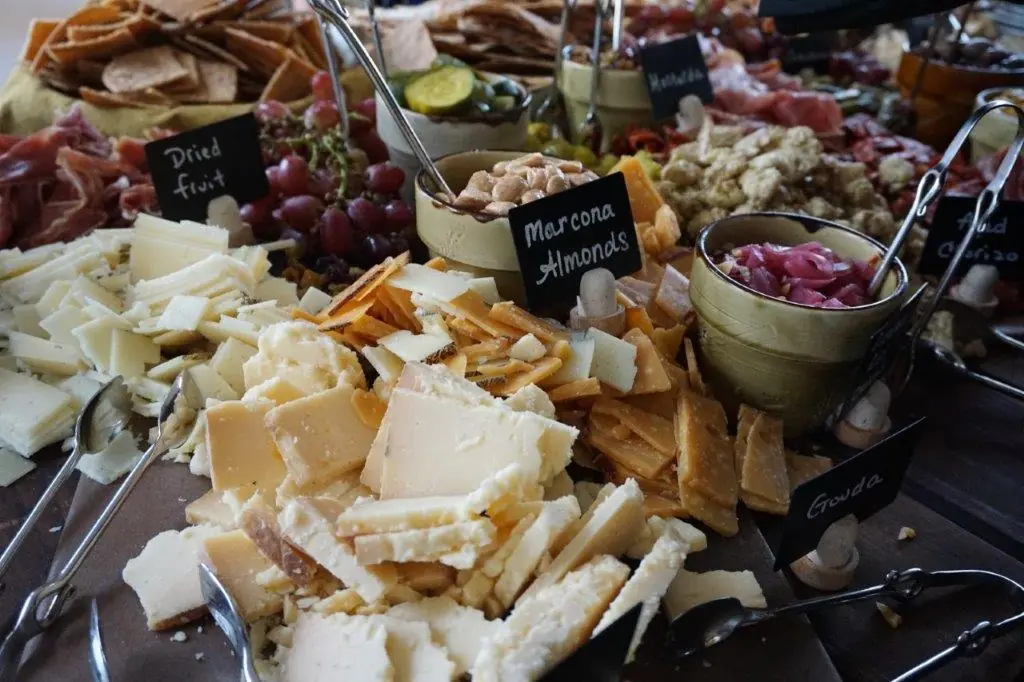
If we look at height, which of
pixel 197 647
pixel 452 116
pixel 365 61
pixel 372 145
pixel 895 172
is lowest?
pixel 197 647

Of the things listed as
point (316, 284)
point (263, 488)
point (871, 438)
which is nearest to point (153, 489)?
point (263, 488)

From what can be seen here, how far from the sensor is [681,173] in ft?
5.29

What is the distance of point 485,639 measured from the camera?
758mm

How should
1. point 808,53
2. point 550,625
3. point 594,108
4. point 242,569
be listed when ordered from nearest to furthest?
point 550,625 → point 242,569 → point 594,108 → point 808,53

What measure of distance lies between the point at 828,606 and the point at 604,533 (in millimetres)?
313

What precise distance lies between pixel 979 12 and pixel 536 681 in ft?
11.8

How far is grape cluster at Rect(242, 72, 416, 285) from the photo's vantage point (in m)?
1.48

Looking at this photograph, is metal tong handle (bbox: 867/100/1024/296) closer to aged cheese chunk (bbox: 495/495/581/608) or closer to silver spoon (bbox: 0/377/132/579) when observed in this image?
aged cheese chunk (bbox: 495/495/581/608)

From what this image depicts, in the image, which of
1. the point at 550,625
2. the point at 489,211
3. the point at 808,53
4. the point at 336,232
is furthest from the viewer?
the point at 808,53

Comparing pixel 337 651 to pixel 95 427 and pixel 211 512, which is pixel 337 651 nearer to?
pixel 211 512

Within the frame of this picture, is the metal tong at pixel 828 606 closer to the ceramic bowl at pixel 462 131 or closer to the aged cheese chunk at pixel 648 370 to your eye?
the aged cheese chunk at pixel 648 370

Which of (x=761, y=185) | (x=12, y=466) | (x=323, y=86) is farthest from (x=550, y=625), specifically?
(x=323, y=86)

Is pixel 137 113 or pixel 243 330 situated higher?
pixel 137 113

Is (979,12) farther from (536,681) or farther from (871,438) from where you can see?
(536,681)
